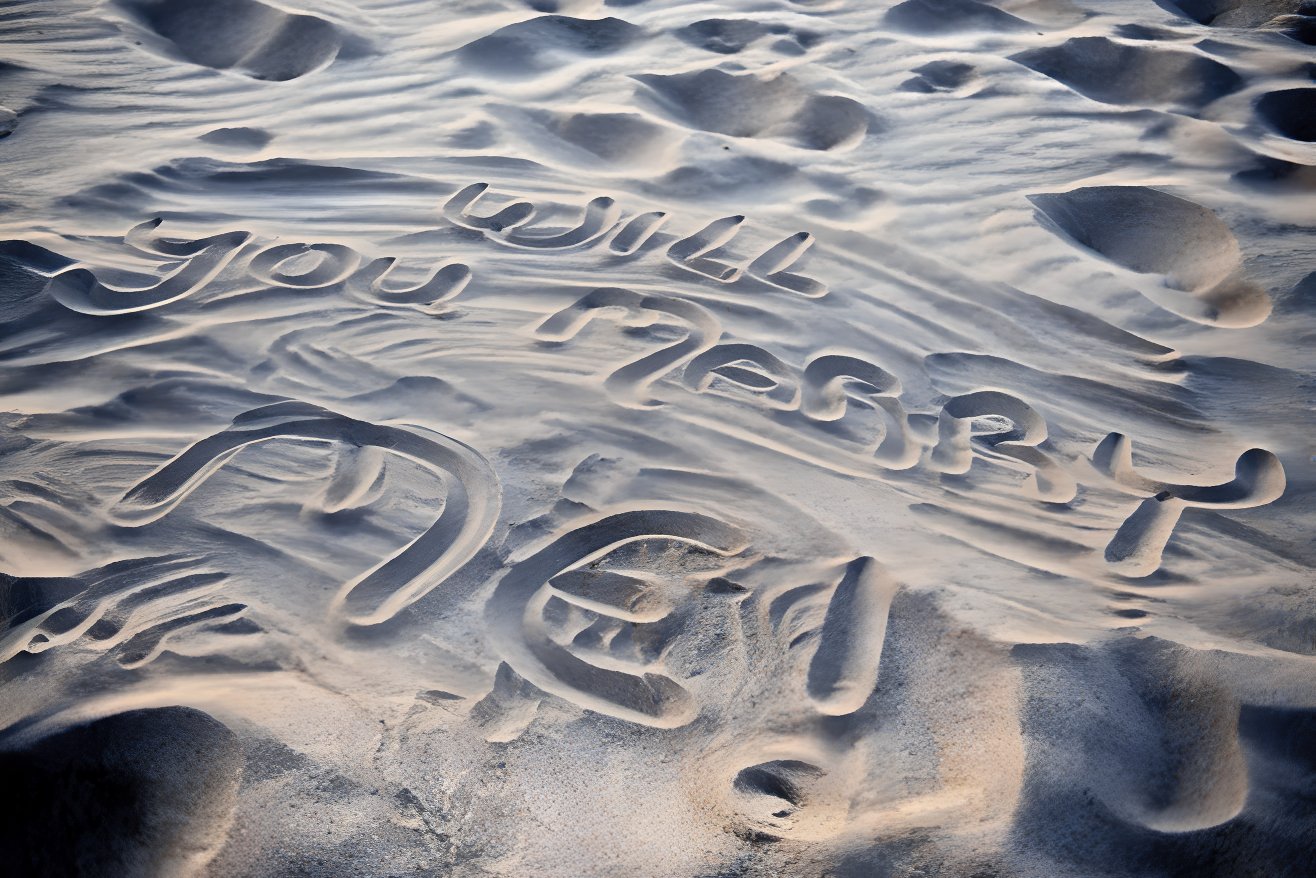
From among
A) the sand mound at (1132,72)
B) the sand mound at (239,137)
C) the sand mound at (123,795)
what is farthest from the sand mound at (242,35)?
the sand mound at (123,795)

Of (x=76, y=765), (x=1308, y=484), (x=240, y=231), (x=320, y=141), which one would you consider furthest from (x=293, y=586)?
(x=1308, y=484)

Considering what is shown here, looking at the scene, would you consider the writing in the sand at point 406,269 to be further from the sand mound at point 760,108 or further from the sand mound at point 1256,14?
the sand mound at point 1256,14

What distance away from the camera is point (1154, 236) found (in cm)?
280

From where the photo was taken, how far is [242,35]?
12.2ft

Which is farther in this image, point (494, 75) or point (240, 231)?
point (494, 75)

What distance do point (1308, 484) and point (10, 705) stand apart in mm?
2569

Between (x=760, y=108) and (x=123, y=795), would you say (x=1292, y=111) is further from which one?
(x=123, y=795)

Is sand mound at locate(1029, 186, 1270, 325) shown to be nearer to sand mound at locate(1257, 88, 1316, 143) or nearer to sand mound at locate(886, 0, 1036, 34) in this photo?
sand mound at locate(1257, 88, 1316, 143)

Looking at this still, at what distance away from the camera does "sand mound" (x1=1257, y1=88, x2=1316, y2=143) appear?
318 centimetres

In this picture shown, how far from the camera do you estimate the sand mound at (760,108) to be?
10.6ft

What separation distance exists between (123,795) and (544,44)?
2.96m

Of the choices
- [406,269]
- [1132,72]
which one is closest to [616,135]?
[406,269]

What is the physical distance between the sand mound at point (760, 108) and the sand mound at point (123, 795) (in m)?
2.49

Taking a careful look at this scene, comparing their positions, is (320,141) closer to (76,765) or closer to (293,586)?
(293,586)
